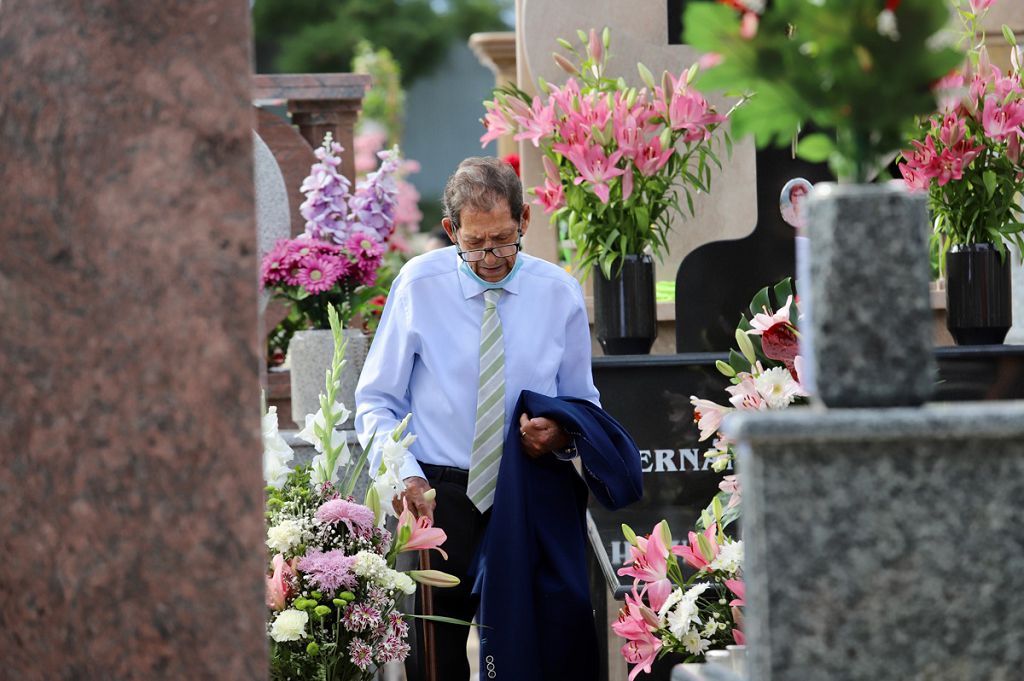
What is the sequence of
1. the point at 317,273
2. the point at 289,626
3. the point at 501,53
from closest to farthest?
1. the point at 289,626
2. the point at 317,273
3. the point at 501,53

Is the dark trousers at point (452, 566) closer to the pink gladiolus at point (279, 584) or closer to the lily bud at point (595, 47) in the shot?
the pink gladiolus at point (279, 584)

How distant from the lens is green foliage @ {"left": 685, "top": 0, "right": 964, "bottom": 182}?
1682mm

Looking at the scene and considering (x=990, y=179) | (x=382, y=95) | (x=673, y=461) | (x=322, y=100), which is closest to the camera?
(x=673, y=461)

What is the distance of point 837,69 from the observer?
1.70m

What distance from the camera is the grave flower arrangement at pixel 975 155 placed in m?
4.23

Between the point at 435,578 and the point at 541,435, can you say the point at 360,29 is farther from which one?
the point at 435,578

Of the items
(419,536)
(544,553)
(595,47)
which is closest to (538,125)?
(595,47)

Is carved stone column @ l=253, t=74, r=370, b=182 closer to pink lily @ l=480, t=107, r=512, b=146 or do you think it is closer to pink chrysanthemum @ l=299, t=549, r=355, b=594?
pink lily @ l=480, t=107, r=512, b=146

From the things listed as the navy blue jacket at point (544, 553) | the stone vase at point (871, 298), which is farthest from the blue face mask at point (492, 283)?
the stone vase at point (871, 298)

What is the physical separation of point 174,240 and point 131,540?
381 millimetres

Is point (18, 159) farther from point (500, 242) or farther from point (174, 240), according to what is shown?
point (500, 242)

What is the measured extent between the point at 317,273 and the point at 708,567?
2.23 metres

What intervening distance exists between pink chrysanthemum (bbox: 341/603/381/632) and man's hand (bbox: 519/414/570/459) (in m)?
0.76

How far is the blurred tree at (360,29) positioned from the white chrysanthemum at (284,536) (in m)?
30.5
